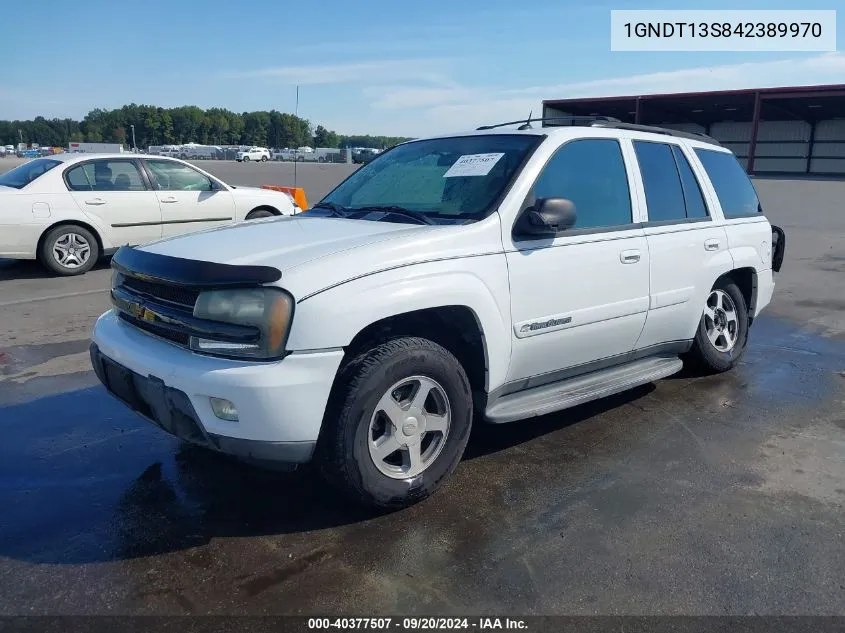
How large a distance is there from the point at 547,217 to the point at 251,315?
1.60 meters

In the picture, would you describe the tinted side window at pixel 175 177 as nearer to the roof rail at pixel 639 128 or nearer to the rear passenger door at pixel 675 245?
the roof rail at pixel 639 128

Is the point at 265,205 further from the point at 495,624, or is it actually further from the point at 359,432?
the point at 495,624

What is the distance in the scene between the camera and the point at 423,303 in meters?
3.26

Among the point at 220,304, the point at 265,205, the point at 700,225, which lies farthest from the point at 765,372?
the point at 265,205

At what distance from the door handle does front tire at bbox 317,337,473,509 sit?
1.39 m

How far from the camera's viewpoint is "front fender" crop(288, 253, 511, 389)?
2.96 meters

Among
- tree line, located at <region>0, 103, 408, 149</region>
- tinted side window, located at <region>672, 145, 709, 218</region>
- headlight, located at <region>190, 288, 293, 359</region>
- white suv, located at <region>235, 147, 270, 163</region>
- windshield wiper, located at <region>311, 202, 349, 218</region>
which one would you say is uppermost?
tree line, located at <region>0, 103, 408, 149</region>

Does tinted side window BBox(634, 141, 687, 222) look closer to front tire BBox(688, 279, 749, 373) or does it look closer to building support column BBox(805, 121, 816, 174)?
front tire BBox(688, 279, 749, 373)

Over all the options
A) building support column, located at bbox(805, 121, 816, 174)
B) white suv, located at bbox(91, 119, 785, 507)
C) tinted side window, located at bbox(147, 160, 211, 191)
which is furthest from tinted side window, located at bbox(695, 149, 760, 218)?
building support column, located at bbox(805, 121, 816, 174)

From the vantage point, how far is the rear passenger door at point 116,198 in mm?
9438

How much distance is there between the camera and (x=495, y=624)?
2584 millimetres

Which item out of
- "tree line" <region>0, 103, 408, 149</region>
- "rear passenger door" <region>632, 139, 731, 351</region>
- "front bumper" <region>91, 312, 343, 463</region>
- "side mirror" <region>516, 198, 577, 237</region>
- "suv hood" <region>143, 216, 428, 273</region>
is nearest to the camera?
"front bumper" <region>91, 312, 343, 463</region>

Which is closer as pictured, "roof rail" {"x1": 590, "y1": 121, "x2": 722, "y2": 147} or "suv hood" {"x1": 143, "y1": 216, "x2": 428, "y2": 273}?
"suv hood" {"x1": 143, "y1": 216, "x2": 428, "y2": 273}

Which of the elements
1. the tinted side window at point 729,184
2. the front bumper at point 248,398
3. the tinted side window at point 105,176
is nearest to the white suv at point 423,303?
the front bumper at point 248,398
